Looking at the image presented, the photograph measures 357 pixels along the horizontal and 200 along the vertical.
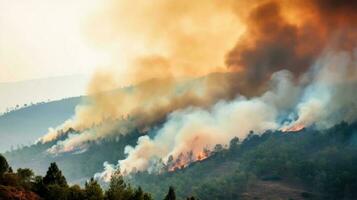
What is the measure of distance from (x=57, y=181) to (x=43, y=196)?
6571mm

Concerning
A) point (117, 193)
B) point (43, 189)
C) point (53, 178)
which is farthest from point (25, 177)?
point (117, 193)

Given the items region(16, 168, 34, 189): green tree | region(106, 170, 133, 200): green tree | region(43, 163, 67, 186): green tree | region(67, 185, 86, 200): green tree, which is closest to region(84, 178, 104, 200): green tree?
region(67, 185, 86, 200): green tree

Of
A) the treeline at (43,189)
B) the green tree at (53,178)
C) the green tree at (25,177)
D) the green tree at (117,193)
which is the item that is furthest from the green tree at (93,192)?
→ the green tree at (25,177)

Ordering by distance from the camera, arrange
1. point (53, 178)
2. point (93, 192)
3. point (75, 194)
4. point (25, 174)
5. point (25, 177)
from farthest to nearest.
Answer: point (93, 192) < point (53, 178) < point (25, 174) < point (75, 194) < point (25, 177)

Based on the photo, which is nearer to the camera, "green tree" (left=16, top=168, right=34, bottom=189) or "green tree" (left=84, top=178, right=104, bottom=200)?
"green tree" (left=16, top=168, right=34, bottom=189)

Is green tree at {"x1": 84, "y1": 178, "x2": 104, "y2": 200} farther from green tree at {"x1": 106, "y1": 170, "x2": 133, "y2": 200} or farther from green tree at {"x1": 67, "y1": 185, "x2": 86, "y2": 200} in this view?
green tree at {"x1": 106, "y1": 170, "x2": 133, "y2": 200}

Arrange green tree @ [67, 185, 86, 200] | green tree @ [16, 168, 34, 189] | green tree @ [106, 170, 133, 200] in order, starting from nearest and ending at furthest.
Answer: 1. green tree @ [16, 168, 34, 189]
2. green tree @ [67, 185, 86, 200]
3. green tree @ [106, 170, 133, 200]

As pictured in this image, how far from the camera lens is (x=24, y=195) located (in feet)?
342

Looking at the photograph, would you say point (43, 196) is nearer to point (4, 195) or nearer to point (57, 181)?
point (57, 181)

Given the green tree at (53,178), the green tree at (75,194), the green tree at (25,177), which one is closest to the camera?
the green tree at (25,177)

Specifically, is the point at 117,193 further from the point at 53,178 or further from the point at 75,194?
the point at 53,178

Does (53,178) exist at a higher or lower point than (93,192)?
higher

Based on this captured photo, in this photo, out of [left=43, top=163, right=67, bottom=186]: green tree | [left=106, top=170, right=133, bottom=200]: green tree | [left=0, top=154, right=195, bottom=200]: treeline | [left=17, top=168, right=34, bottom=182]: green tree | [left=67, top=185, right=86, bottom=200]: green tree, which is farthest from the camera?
[left=106, top=170, right=133, bottom=200]: green tree

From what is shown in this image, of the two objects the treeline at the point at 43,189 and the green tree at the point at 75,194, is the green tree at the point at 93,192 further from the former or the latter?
the green tree at the point at 75,194
